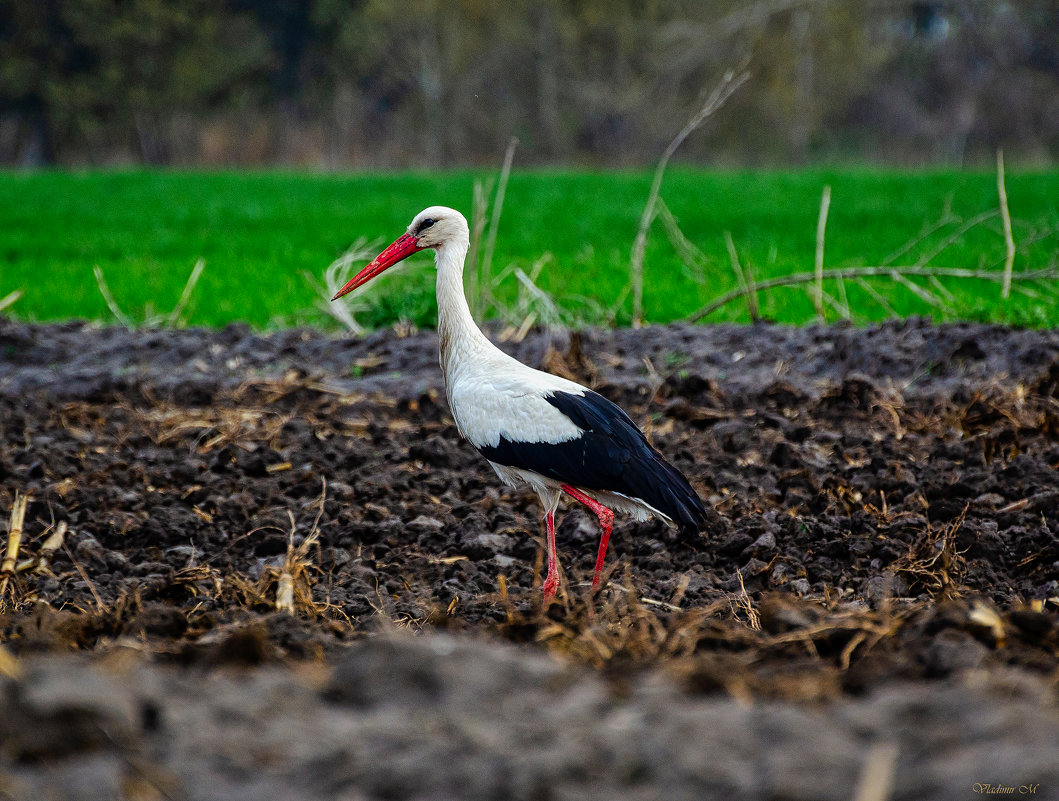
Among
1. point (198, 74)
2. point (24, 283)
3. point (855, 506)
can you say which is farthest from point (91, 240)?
point (198, 74)

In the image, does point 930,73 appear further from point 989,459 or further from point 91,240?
point 989,459

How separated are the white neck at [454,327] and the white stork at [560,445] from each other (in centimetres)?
1

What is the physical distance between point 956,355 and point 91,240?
11.5m

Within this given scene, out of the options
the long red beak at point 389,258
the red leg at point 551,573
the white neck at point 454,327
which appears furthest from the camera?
the long red beak at point 389,258

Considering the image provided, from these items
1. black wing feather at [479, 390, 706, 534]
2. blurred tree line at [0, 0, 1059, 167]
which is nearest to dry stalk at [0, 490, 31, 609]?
black wing feather at [479, 390, 706, 534]

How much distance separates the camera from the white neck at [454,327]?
4609 millimetres

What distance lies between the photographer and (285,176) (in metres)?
24.6

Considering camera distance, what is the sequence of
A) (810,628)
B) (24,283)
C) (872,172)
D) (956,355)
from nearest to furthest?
(810,628), (956,355), (24,283), (872,172)

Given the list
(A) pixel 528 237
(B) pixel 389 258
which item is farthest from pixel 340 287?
(A) pixel 528 237

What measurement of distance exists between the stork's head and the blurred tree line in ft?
95.1

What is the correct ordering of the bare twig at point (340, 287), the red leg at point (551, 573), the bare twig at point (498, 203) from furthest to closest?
the bare twig at point (340, 287) < the bare twig at point (498, 203) < the red leg at point (551, 573)

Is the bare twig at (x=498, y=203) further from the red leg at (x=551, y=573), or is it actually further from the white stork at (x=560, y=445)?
the red leg at (x=551, y=573)

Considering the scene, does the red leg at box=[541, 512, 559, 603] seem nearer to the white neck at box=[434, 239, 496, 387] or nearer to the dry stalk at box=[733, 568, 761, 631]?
the dry stalk at box=[733, 568, 761, 631]

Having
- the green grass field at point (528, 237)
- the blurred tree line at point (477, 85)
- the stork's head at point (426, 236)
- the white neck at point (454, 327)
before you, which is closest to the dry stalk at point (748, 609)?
the white neck at point (454, 327)
